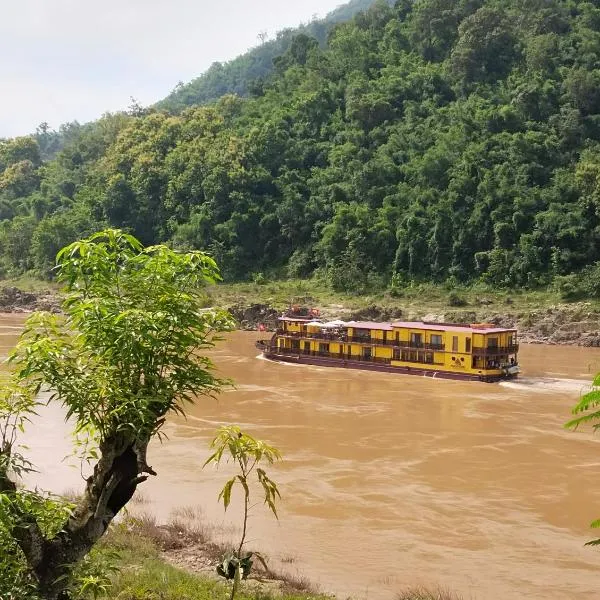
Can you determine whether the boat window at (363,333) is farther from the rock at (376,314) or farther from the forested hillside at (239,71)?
the forested hillside at (239,71)

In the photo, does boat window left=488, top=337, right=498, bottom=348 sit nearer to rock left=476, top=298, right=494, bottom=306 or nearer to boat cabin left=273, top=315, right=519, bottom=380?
boat cabin left=273, top=315, right=519, bottom=380

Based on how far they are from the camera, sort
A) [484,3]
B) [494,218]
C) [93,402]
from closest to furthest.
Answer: [93,402] < [494,218] < [484,3]

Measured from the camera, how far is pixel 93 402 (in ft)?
17.7

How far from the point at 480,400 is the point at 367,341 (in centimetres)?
792

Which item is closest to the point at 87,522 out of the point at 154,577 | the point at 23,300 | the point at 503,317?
the point at 154,577

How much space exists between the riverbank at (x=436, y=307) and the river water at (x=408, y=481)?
12.5m

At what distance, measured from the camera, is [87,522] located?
219 inches

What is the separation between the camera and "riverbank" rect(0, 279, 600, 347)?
1630 inches

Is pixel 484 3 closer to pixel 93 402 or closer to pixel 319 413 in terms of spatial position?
pixel 319 413

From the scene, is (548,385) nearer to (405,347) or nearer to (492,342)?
(492,342)

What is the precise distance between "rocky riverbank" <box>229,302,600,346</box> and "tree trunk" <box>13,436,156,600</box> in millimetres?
38262

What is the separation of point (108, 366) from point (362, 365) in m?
27.8

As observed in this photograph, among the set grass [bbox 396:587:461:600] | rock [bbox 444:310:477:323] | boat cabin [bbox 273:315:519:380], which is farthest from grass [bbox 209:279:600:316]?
grass [bbox 396:587:461:600]

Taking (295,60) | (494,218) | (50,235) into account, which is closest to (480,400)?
(494,218)
